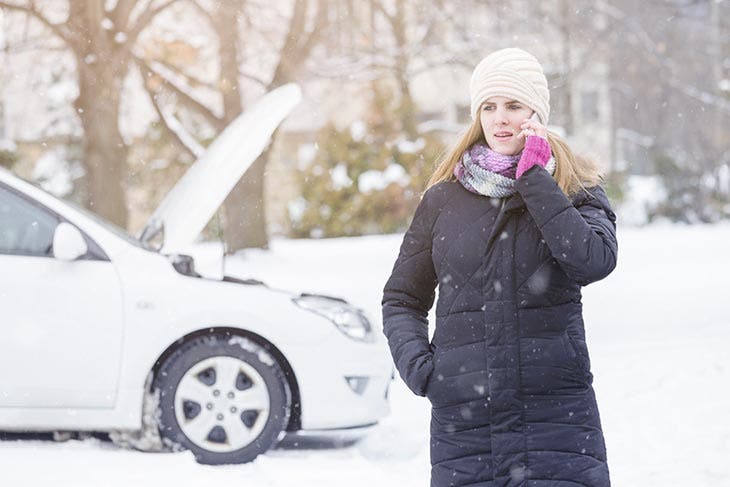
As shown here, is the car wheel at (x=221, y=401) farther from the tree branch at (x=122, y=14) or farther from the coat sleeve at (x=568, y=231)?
the tree branch at (x=122, y=14)

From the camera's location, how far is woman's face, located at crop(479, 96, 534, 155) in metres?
3.02

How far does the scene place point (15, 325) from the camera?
6109 mm

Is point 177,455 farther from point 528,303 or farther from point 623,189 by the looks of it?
point 623,189

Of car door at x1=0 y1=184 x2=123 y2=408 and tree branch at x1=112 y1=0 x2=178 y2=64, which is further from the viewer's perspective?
tree branch at x1=112 y1=0 x2=178 y2=64

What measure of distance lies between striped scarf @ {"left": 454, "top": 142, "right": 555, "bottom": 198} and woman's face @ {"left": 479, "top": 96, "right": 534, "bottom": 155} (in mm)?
20

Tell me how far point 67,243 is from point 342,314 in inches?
60.3

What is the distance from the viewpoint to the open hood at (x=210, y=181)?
7.20m

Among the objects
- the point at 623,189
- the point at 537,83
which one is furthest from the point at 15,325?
the point at 623,189

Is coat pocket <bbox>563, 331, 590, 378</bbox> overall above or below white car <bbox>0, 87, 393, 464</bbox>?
below

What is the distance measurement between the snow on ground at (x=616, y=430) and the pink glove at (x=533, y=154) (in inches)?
125

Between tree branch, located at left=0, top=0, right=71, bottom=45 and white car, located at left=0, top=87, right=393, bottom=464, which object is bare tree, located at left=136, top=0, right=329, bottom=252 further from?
white car, located at left=0, top=87, right=393, bottom=464

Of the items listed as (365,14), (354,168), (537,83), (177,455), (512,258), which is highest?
(365,14)

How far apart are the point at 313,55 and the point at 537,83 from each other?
624 inches

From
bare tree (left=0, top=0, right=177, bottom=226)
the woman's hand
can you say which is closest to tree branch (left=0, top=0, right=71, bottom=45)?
bare tree (left=0, top=0, right=177, bottom=226)
